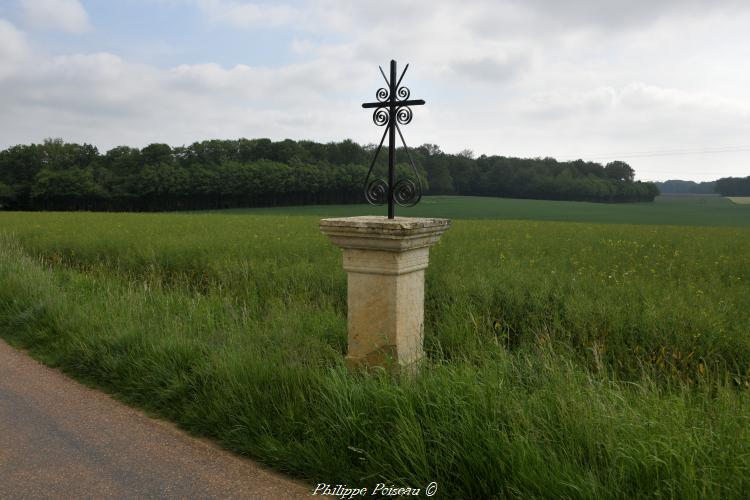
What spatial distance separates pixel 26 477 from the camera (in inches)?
120

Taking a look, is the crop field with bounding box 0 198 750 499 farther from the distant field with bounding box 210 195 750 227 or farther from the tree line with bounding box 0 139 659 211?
the tree line with bounding box 0 139 659 211

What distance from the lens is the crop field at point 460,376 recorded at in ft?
8.42

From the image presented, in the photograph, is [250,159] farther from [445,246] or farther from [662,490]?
[662,490]

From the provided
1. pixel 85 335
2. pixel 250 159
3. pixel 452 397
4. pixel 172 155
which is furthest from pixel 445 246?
pixel 250 159

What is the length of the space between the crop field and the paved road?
0.17 meters

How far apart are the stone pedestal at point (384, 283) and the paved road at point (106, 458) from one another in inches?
44.0

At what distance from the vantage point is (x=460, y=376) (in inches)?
132

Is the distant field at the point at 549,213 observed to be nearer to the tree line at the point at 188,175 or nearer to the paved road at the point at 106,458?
the tree line at the point at 188,175

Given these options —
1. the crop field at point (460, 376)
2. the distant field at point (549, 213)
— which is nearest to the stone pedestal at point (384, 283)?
the crop field at point (460, 376)

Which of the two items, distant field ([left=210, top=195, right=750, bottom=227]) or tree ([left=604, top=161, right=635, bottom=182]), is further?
tree ([left=604, top=161, right=635, bottom=182])

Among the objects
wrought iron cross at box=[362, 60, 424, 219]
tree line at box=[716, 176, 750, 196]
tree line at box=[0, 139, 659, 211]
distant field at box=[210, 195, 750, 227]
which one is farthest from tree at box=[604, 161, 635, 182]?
wrought iron cross at box=[362, 60, 424, 219]

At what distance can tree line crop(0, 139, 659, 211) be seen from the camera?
64.3 metres

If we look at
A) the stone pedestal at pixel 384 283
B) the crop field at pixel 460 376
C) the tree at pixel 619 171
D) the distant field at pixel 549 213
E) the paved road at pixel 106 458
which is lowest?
the distant field at pixel 549 213

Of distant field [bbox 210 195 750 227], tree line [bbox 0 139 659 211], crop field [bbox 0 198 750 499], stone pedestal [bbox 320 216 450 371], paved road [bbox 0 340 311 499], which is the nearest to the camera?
crop field [bbox 0 198 750 499]
